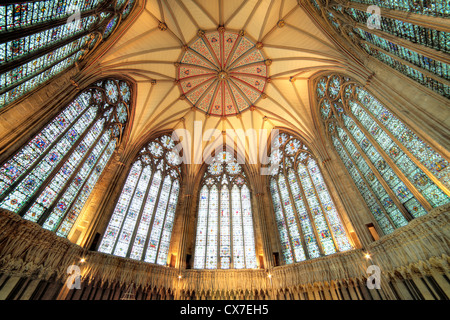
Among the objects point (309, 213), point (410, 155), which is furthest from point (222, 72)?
point (410, 155)

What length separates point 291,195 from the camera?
14320mm

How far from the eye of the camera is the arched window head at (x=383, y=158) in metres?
7.86

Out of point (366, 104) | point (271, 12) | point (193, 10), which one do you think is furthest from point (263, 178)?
point (193, 10)

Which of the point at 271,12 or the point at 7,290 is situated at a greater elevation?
the point at 271,12

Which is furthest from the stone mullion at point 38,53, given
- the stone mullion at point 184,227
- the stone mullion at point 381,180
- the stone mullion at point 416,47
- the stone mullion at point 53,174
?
the stone mullion at point 381,180

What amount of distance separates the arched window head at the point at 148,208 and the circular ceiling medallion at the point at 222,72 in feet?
15.0

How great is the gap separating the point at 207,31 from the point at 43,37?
8966mm

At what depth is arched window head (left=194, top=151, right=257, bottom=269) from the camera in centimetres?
1341

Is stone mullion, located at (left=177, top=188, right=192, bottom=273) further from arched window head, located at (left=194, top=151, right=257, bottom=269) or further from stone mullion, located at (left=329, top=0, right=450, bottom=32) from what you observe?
stone mullion, located at (left=329, top=0, right=450, bottom=32)

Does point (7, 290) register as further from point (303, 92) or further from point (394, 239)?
point (303, 92)

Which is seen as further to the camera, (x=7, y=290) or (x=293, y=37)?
(x=293, y=37)

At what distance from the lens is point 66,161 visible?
9547 mm

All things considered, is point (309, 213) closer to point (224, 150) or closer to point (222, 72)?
point (224, 150)
